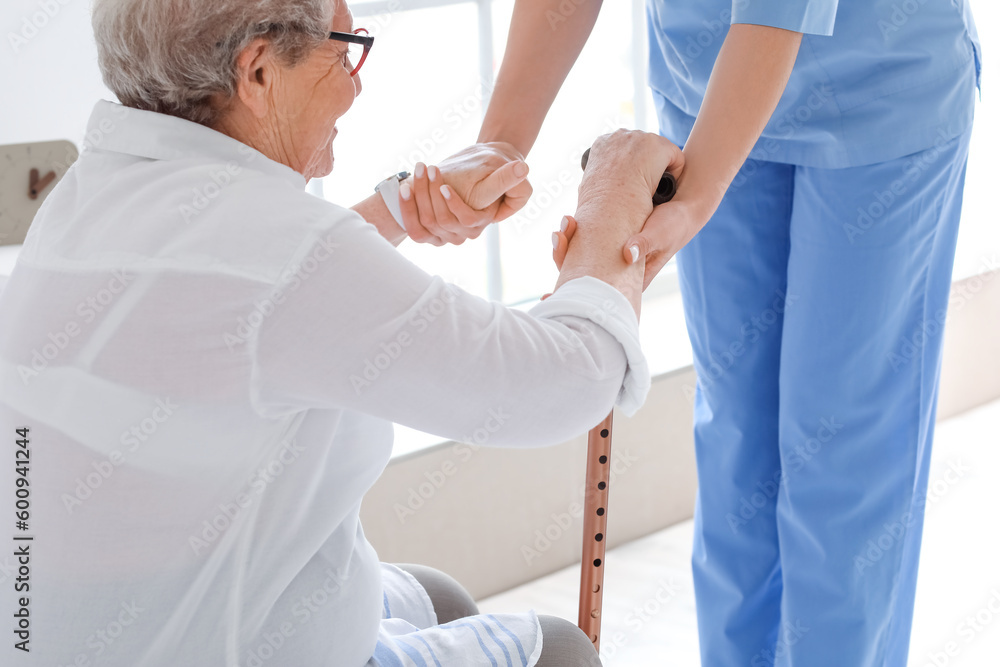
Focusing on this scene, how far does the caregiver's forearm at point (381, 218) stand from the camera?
55.2 inches

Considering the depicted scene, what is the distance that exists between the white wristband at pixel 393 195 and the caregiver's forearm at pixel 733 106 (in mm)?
400

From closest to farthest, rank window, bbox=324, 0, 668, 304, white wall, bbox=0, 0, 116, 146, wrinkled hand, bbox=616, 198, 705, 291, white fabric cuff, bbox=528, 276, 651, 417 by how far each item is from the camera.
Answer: white fabric cuff, bbox=528, 276, 651, 417 → wrinkled hand, bbox=616, 198, 705, 291 → white wall, bbox=0, 0, 116, 146 → window, bbox=324, 0, 668, 304

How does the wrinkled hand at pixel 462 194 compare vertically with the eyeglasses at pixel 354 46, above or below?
below

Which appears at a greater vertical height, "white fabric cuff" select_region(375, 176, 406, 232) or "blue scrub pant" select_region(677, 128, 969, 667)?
"white fabric cuff" select_region(375, 176, 406, 232)

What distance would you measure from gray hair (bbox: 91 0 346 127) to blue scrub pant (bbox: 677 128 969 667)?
77 centimetres

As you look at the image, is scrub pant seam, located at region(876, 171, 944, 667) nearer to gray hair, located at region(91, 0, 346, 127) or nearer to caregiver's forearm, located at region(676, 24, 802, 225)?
caregiver's forearm, located at region(676, 24, 802, 225)

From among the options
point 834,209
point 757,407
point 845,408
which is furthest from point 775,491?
point 834,209

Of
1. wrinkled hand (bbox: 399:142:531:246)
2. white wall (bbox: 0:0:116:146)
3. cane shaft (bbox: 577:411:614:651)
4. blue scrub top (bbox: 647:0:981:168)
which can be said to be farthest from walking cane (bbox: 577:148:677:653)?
white wall (bbox: 0:0:116:146)

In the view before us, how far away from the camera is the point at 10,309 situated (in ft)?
2.99

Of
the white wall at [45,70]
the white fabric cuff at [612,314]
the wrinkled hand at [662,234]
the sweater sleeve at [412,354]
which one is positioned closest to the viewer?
the sweater sleeve at [412,354]

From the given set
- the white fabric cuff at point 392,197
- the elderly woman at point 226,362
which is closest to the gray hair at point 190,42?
the elderly woman at point 226,362

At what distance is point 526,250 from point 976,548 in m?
1.39

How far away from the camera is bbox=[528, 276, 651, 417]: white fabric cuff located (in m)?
0.95

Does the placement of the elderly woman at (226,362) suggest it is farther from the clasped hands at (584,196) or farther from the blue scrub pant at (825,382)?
the blue scrub pant at (825,382)
